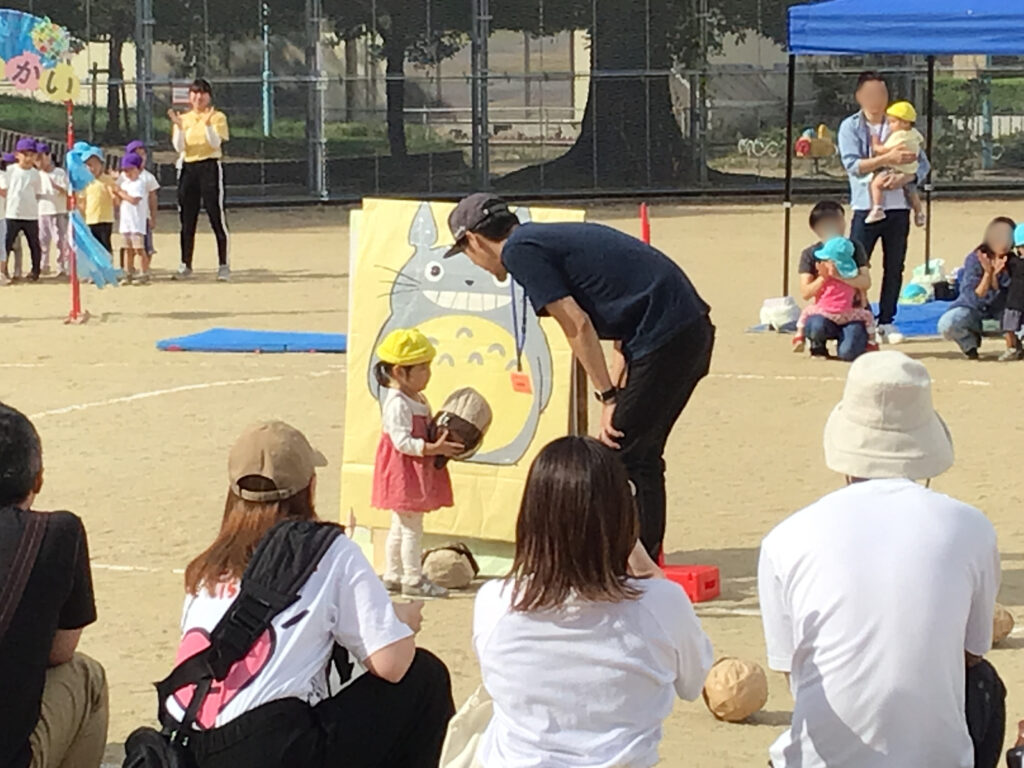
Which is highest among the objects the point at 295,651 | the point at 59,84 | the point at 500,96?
the point at 500,96

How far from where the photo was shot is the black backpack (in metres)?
4.04

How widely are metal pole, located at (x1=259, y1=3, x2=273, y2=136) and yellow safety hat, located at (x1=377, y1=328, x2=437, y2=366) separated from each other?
68.8ft

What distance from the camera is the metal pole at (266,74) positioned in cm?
2744

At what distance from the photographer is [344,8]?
91.4 feet

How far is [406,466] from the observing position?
283 inches

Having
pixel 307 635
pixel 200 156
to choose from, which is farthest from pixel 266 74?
pixel 307 635

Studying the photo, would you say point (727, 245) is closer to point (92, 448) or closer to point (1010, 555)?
point (92, 448)

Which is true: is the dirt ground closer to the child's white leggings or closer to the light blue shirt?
the child's white leggings

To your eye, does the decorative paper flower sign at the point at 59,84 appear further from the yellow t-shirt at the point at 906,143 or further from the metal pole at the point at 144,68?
the metal pole at the point at 144,68

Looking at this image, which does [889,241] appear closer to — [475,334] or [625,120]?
[475,334]

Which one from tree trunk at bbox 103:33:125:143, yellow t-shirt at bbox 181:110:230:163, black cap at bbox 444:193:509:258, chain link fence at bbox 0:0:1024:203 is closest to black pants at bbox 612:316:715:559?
black cap at bbox 444:193:509:258

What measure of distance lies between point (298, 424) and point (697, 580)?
13.2ft

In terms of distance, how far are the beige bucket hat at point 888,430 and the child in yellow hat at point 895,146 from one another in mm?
10040

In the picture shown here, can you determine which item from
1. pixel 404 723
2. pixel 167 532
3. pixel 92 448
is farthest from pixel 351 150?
pixel 404 723
